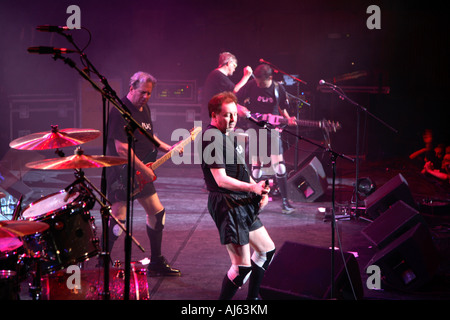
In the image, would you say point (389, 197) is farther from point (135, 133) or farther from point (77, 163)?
point (77, 163)

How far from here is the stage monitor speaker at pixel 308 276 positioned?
180 inches

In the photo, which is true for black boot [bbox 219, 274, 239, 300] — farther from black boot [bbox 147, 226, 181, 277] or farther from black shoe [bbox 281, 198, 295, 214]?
black shoe [bbox 281, 198, 295, 214]

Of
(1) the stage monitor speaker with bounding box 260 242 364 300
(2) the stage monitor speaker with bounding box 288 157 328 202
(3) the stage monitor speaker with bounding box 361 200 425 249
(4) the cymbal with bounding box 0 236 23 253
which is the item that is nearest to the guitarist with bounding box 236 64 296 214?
(2) the stage monitor speaker with bounding box 288 157 328 202

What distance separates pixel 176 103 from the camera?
1321 centimetres

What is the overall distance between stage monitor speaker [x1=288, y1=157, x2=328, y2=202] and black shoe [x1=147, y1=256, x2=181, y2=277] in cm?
384

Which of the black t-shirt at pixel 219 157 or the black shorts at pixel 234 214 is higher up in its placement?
the black t-shirt at pixel 219 157

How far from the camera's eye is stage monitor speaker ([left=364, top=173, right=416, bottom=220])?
6.93 m

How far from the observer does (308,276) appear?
4695mm

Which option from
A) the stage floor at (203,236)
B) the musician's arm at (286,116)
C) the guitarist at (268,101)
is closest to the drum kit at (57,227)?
the stage floor at (203,236)

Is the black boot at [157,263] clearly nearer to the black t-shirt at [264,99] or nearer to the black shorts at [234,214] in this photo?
the black shorts at [234,214]

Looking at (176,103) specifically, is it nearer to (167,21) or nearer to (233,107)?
(167,21)

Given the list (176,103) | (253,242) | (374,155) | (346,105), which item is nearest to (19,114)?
(176,103)

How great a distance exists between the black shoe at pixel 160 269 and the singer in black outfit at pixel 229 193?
1440 millimetres

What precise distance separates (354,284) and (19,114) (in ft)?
34.6
